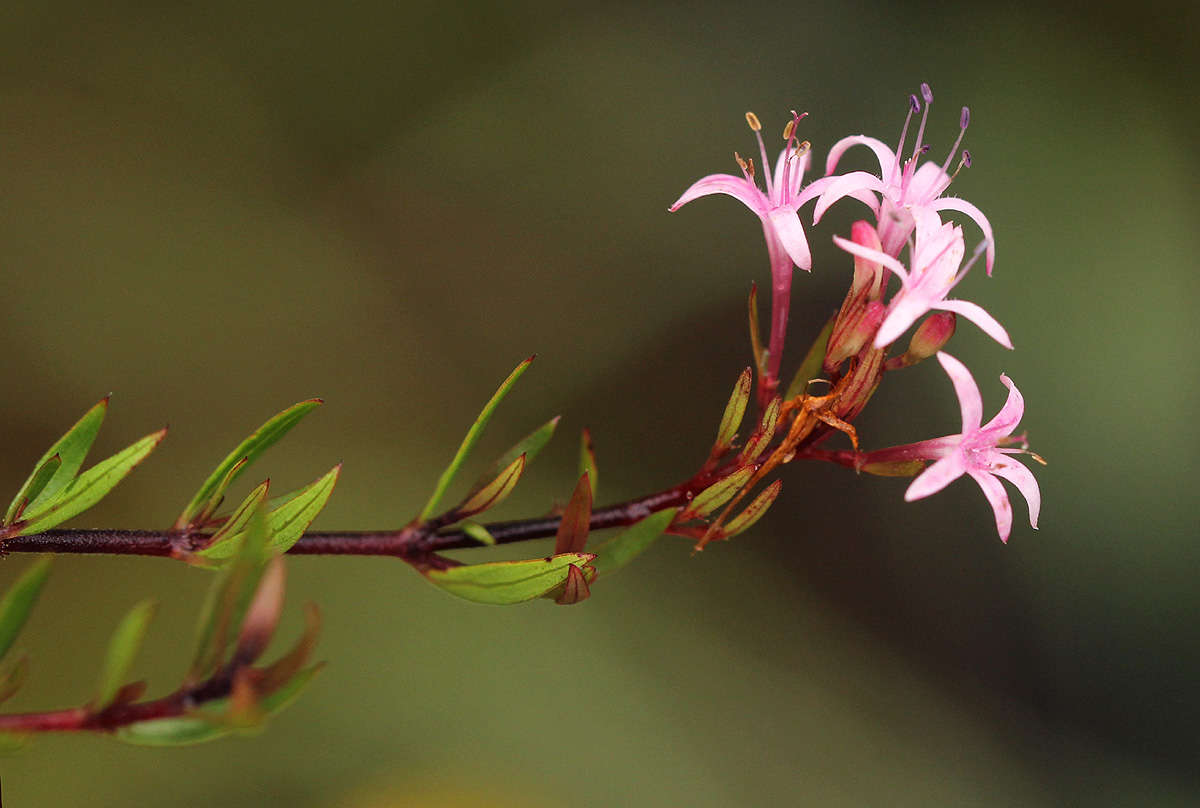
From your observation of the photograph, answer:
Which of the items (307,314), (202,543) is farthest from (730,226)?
(202,543)

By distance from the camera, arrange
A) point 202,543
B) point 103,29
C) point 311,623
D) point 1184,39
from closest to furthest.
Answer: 1. point 311,623
2. point 202,543
3. point 103,29
4. point 1184,39

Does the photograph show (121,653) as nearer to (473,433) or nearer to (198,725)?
(198,725)

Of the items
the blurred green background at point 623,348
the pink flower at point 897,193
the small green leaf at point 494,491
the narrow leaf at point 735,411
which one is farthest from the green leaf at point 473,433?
the blurred green background at point 623,348

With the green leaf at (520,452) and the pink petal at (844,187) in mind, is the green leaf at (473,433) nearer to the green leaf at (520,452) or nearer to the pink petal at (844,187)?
the green leaf at (520,452)

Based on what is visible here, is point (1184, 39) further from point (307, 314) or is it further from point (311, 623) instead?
point (311, 623)

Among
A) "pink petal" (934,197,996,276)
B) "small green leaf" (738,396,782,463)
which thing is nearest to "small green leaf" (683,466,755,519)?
"small green leaf" (738,396,782,463)
